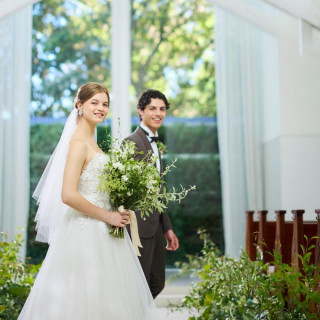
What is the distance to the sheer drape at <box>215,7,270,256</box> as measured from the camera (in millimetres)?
6570

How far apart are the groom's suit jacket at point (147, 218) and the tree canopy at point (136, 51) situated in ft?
10.1

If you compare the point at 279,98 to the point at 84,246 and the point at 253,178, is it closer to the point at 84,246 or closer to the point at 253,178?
the point at 253,178

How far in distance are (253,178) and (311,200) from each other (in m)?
0.73

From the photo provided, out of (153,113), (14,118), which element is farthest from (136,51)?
(153,113)

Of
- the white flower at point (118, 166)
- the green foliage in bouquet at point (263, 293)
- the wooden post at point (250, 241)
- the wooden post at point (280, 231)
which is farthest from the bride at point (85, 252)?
the wooden post at point (250, 241)

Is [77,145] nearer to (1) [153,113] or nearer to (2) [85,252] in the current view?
(2) [85,252]

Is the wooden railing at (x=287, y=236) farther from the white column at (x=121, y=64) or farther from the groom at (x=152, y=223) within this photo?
the white column at (x=121, y=64)

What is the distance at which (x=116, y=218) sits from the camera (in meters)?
2.98

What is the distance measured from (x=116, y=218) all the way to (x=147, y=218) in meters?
0.76

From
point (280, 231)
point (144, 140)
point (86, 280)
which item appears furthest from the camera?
point (280, 231)

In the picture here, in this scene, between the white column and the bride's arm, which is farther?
the white column

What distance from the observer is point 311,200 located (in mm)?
6070

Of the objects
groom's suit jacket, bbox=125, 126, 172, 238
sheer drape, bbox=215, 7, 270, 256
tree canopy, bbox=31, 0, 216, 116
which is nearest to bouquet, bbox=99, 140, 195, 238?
groom's suit jacket, bbox=125, 126, 172, 238

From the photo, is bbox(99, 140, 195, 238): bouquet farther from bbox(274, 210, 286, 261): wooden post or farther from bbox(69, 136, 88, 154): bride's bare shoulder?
bbox(274, 210, 286, 261): wooden post
